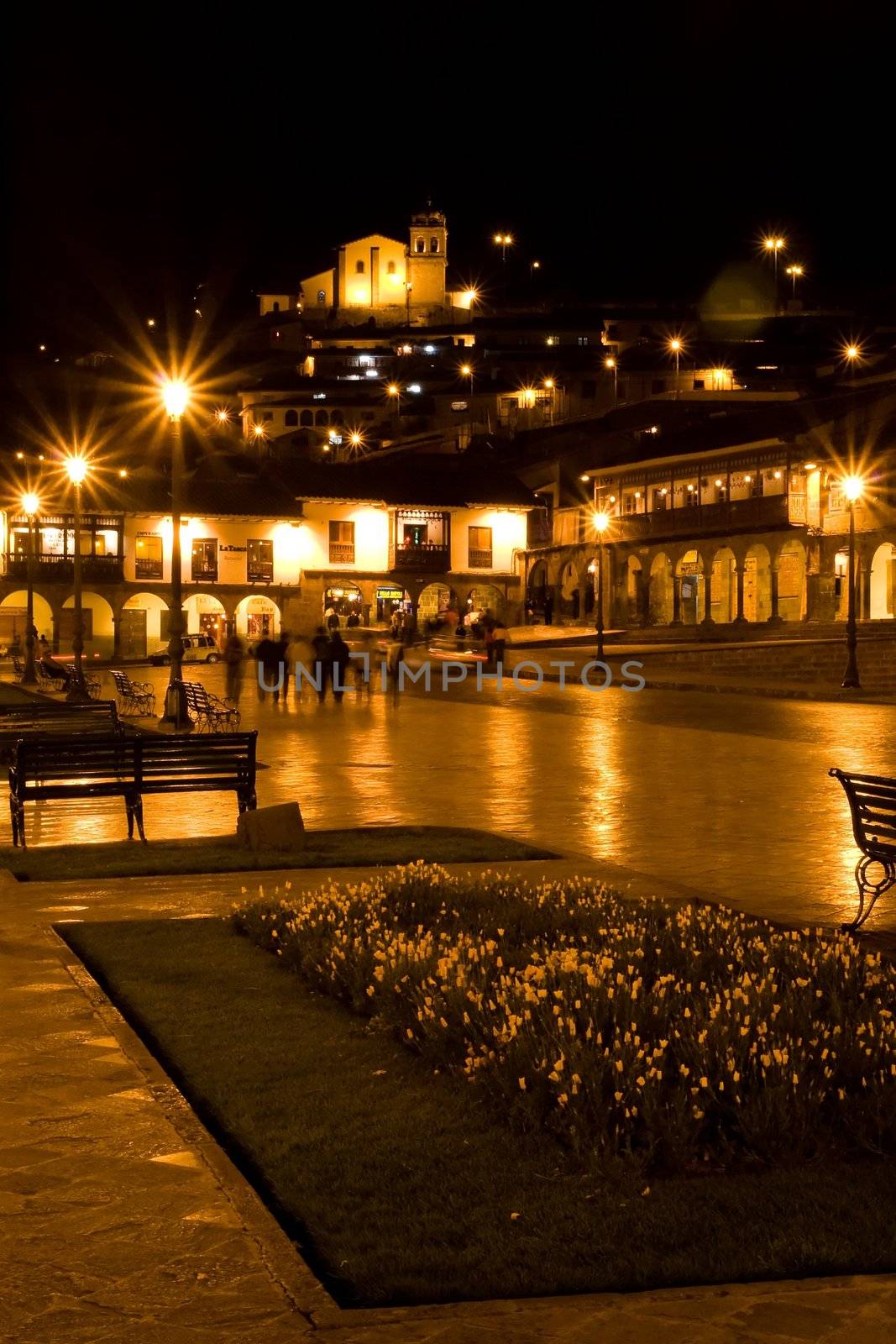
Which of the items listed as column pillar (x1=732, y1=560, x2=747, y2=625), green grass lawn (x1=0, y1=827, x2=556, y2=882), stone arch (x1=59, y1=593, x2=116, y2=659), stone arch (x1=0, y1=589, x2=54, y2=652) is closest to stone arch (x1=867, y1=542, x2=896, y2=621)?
column pillar (x1=732, y1=560, x2=747, y2=625)

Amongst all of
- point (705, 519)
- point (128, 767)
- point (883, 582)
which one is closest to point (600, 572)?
point (705, 519)

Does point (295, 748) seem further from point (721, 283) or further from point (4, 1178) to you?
point (721, 283)

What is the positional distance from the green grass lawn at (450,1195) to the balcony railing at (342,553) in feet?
193

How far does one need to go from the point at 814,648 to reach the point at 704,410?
103ft

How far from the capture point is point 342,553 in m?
64.8

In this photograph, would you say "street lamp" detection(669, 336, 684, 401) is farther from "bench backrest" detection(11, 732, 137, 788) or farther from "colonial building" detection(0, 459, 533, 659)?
"bench backrest" detection(11, 732, 137, 788)

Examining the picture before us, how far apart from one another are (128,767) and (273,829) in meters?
1.63

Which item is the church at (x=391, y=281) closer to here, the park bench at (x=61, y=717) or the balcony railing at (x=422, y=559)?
the balcony railing at (x=422, y=559)

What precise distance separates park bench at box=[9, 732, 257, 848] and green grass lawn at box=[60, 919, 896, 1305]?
18.7 feet

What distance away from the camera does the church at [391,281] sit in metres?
110

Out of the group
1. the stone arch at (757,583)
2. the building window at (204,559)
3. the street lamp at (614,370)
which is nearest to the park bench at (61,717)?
the stone arch at (757,583)

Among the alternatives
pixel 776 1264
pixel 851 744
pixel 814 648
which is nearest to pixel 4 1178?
pixel 776 1264

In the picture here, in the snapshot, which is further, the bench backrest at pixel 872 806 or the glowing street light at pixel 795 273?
the glowing street light at pixel 795 273

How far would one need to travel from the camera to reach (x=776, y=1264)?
3934 mm
